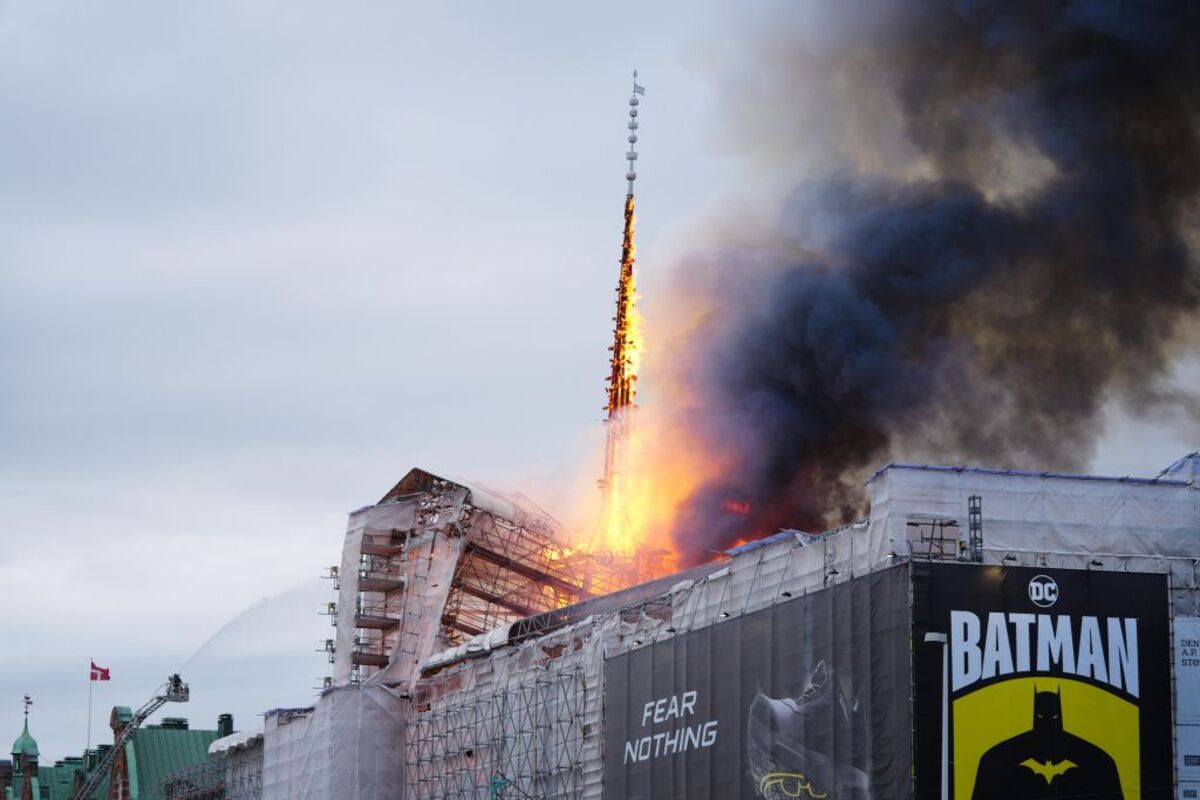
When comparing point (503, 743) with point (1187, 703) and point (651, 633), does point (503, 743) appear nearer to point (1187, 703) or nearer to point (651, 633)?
point (651, 633)

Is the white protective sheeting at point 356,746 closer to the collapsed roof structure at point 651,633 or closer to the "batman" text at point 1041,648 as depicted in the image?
the collapsed roof structure at point 651,633

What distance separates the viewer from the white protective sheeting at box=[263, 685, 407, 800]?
402ft

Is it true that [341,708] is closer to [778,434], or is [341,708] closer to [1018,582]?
[778,434]

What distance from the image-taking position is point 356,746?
403 ft

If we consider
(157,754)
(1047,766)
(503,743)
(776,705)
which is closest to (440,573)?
(503,743)

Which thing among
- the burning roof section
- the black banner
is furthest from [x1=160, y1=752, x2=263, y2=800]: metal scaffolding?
the black banner

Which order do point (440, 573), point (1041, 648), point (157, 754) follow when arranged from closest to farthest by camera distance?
point (1041, 648) → point (440, 573) → point (157, 754)

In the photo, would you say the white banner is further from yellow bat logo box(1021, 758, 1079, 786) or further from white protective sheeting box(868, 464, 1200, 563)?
yellow bat logo box(1021, 758, 1079, 786)

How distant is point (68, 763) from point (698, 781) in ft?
342

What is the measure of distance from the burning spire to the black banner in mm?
28828

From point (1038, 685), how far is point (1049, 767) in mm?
2925

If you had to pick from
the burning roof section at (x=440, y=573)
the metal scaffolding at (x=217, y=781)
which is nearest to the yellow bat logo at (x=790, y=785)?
the burning roof section at (x=440, y=573)

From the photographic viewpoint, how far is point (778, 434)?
126125mm

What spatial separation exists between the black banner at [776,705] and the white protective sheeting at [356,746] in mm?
27646
